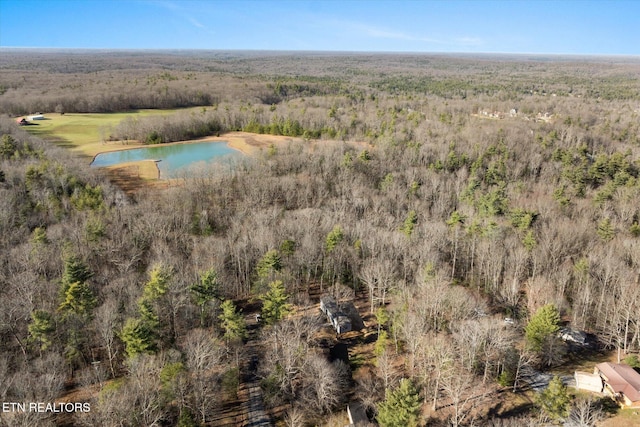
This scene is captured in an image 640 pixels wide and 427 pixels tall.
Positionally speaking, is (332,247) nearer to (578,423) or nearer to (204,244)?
(204,244)

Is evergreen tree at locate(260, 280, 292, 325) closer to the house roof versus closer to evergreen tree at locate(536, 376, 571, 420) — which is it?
evergreen tree at locate(536, 376, 571, 420)

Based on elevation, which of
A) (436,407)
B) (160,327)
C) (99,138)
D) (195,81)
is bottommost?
(436,407)

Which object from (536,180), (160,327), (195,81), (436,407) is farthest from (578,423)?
(195,81)

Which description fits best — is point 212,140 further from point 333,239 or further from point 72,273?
point 72,273

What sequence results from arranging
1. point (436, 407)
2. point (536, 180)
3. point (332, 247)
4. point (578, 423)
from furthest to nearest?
point (536, 180) < point (332, 247) < point (436, 407) < point (578, 423)

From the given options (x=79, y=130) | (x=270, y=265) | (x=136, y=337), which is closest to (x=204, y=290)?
(x=136, y=337)
